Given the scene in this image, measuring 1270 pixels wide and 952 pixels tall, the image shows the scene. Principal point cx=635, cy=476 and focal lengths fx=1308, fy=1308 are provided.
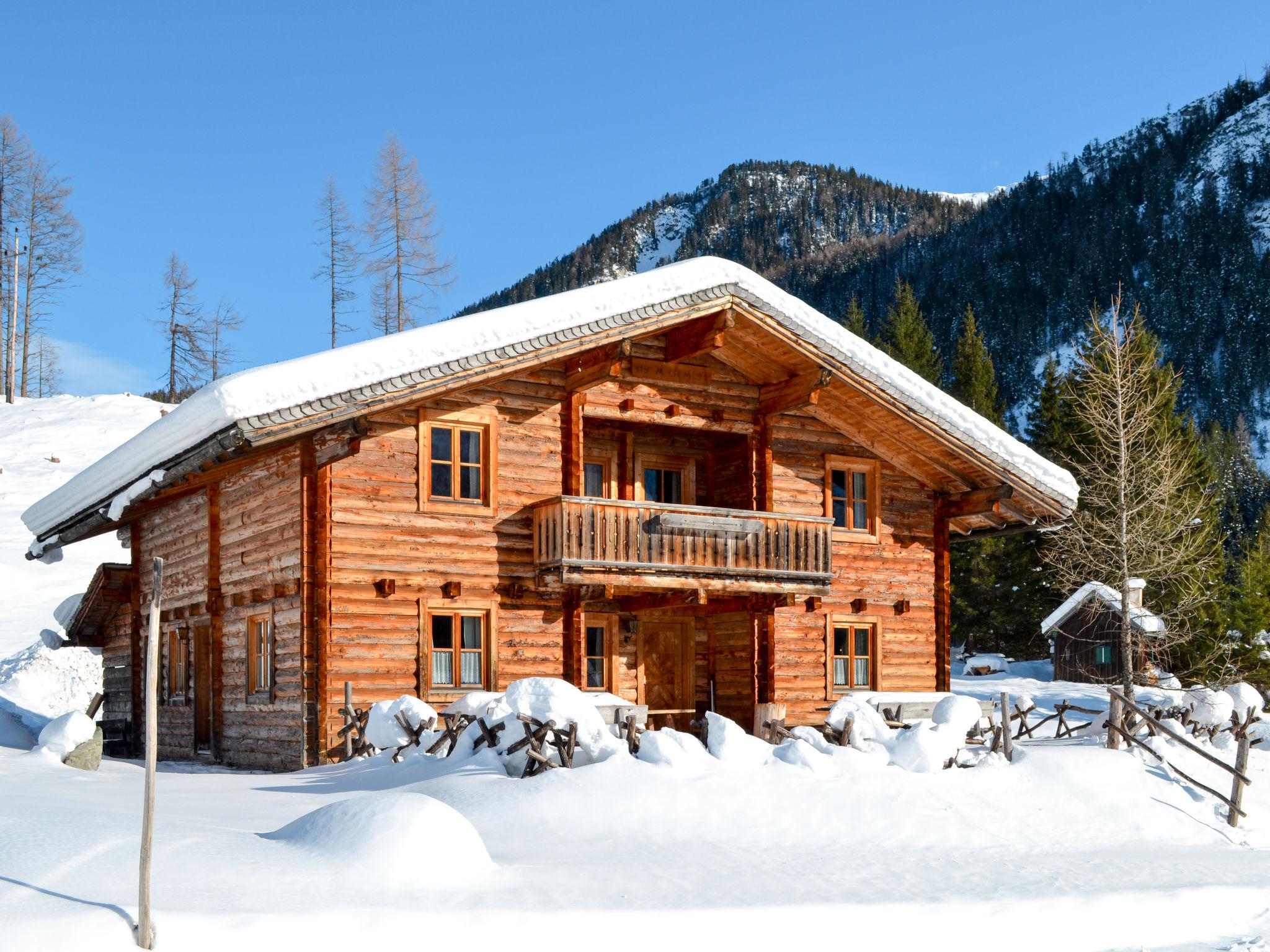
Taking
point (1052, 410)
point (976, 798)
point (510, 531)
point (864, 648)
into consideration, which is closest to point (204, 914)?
point (976, 798)

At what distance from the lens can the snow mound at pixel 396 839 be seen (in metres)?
10.0

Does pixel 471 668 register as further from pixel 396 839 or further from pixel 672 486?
pixel 396 839

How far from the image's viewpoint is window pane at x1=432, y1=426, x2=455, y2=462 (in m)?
20.5

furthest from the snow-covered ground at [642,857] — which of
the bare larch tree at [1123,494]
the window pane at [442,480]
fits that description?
the bare larch tree at [1123,494]

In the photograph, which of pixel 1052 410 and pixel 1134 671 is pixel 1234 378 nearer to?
pixel 1052 410

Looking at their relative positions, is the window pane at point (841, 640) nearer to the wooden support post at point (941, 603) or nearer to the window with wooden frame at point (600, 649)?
the wooden support post at point (941, 603)

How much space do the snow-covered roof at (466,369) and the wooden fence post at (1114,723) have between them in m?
5.69

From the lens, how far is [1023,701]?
25.8 m

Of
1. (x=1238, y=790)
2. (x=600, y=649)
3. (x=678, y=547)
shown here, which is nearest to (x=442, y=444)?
(x=678, y=547)

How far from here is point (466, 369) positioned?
19062mm

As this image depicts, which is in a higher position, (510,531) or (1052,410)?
(1052,410)

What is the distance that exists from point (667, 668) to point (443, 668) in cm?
539

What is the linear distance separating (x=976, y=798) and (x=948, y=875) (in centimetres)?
369

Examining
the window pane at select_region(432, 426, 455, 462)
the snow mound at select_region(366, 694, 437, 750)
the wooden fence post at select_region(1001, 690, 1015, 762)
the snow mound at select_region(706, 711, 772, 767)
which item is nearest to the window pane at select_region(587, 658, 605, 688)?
the window pane at select_region(432, 426, 455, 462)
